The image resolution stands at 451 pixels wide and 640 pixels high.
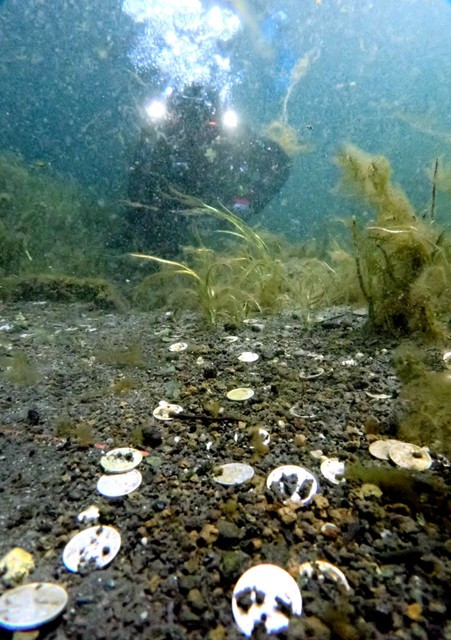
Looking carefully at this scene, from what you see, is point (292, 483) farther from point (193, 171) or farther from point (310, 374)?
point (193, 171)

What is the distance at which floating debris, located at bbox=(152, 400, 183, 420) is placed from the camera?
2363 millimetres

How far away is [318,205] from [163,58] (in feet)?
94.9

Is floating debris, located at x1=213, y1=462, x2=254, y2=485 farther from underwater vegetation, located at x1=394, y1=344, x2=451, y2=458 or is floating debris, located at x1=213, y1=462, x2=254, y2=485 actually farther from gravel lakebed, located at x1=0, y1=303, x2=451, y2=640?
underwater vegetation, located at x1=394, y1=344, x2=451, y2=458

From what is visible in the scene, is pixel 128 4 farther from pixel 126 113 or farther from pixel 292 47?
pixel 292 47

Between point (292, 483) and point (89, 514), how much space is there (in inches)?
38.2

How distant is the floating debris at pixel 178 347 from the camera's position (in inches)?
139

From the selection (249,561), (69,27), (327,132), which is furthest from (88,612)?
(327,132)

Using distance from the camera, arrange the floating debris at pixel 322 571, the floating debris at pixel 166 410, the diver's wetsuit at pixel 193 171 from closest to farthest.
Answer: the floating debris at pixel 322 571, the floating debris at pixel 166 410, the diver's wetsuit at pixel 193 171

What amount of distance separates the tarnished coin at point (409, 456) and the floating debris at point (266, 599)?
0.88 metres

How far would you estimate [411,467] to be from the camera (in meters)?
1.79

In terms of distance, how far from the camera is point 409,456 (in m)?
1.86

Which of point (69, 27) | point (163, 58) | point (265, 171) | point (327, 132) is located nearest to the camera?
point (265, 171)

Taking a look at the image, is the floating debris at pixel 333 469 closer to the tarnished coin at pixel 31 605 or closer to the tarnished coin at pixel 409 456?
the tarnished coin at pixel 409 456

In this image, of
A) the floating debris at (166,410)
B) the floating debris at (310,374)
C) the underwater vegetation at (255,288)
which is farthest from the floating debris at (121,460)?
the underwater vegetation at (255,288)
